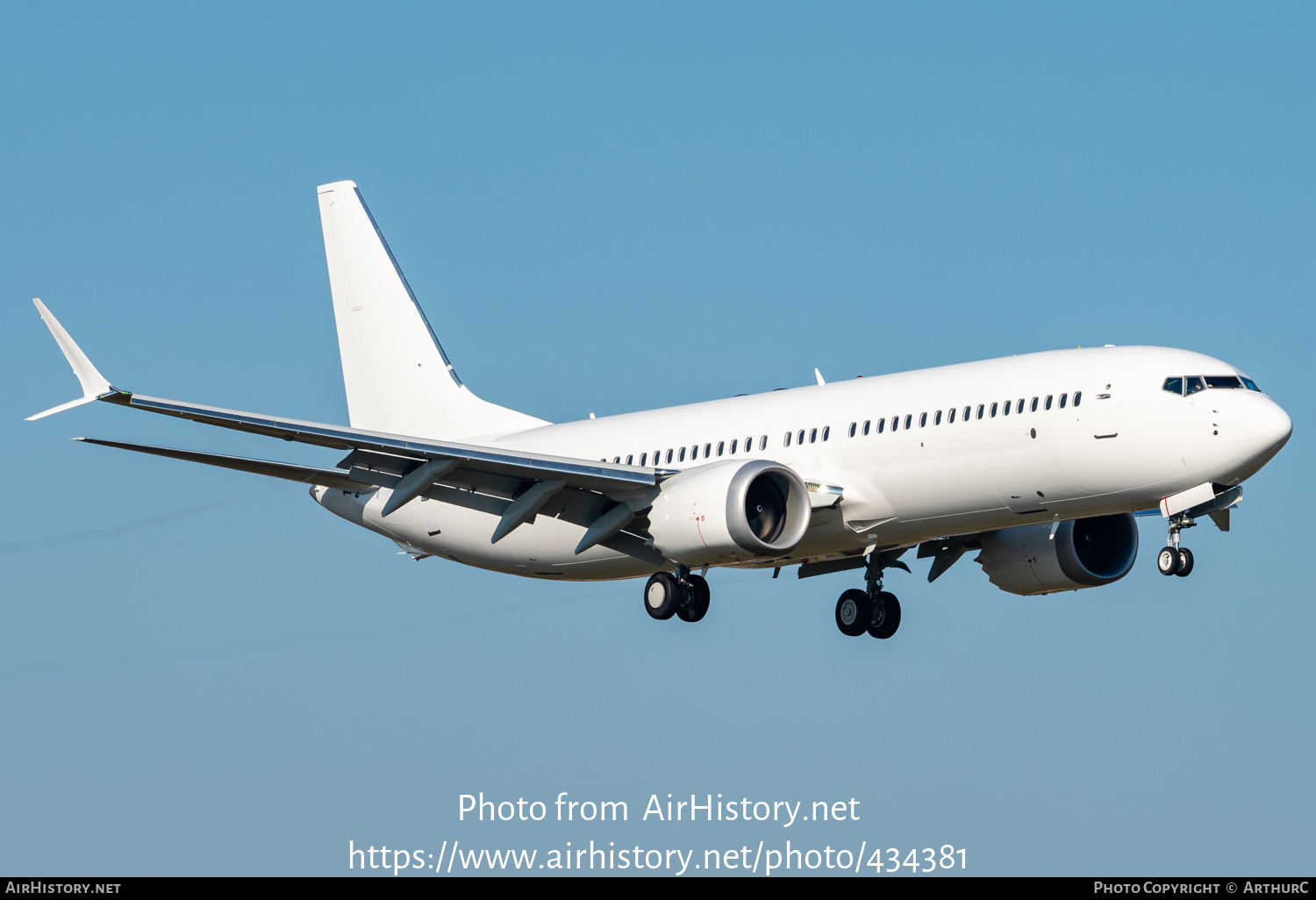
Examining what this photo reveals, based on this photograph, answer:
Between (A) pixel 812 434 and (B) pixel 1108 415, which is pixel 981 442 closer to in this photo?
(B) pixel 1108 415

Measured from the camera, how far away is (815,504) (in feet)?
125

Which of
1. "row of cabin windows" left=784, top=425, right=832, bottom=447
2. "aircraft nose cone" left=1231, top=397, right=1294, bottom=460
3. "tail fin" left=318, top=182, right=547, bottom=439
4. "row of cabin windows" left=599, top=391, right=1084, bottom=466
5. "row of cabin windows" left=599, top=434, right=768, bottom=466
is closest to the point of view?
"aircraft nose cone" left=1231, top=397, right=1294, bottom=460

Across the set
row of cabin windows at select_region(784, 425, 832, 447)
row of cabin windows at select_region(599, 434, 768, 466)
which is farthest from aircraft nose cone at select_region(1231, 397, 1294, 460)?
row of cabin windows at select_region(599, 434, 768, 466)

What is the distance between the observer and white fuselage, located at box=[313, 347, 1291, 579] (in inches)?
1371

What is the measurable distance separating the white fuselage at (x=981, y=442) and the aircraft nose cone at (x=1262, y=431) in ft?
0.11

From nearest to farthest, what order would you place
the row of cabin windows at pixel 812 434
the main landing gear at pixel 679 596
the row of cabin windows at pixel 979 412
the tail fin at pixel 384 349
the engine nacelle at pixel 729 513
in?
the row of cabin windows at pixel 979 412 → the engine nacelle at pixel 729 513 → the row of cabin windows at pixel 812 434 → the main landing gear at pixel 679 596 → the tail fin at pixel 384 349

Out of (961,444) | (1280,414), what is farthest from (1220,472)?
(961,444)

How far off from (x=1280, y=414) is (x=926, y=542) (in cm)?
1059

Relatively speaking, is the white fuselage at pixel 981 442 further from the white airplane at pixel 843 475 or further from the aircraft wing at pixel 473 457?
the aircraft wing at pixel 473 457

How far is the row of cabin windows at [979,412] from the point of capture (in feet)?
117

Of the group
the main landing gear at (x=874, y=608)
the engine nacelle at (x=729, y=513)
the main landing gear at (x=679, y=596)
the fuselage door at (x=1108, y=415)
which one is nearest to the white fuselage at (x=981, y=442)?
the fuselage door at (x=1108, y=415)

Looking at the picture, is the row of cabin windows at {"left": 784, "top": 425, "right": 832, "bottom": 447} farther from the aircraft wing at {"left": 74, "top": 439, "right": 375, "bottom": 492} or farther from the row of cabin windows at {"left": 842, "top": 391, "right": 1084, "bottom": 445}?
the aircraft wing at {"left": 74, "top": 439, "right": 375, "bottom": 492}

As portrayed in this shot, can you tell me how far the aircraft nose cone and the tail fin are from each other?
19.8m

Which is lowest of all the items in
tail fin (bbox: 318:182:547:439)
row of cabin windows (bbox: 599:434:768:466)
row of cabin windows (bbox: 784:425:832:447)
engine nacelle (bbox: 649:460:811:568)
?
engine nacelle (bbox: 649:460:811:568)
